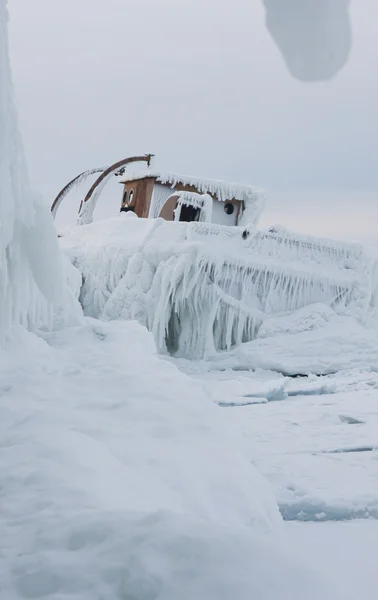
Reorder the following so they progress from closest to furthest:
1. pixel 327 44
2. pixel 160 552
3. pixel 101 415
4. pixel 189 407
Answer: pixel 327 44, pixel 160 552, pixel 101 415, pixel 189 407

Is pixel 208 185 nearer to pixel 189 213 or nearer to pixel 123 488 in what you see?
pixel 189 213

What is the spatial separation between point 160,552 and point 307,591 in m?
0.54

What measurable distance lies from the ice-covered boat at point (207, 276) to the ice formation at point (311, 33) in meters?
12.9

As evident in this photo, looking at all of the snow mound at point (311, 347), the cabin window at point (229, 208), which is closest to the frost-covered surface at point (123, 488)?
the snow mound at point (311, 347)

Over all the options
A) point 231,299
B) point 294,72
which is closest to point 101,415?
point 294,72

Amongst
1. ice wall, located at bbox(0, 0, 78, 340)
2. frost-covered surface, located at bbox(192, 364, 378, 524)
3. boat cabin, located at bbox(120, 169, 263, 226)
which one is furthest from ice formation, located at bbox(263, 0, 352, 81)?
boat cabin, located at bbox(120, 169, 263, 226)

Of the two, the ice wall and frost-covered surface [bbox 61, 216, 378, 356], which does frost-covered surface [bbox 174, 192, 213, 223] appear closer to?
frost-covered surface [bbox 61, 216, 378, 356]

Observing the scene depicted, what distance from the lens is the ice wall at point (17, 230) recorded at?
3480 mm

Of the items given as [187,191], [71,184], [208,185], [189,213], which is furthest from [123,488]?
[71,184]

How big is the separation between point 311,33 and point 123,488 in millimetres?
2409

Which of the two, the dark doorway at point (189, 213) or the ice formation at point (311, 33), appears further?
the dark doorway at point (189, 213)

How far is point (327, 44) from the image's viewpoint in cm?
153

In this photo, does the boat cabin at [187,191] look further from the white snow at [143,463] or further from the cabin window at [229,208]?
the white snow at [143,463]

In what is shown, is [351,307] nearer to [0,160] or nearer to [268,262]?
[268,262]
